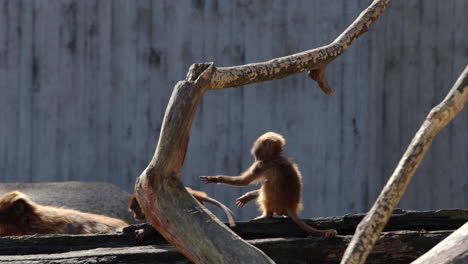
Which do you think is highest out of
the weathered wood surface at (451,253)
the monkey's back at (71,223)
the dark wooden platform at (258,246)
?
the weathered wood surface at (451,253)

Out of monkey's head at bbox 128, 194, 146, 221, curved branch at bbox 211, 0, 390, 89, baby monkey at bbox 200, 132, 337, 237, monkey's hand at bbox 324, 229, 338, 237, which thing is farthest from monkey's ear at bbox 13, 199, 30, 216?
curved branch at bbox 211, 0, 390, 89

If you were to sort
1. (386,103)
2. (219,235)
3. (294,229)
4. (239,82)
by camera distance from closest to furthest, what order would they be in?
(219,235) → (239,82) → (294,229) → (386,103)

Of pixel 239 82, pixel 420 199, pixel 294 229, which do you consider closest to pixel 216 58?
pixel 420 199

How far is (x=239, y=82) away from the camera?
3.96 metres

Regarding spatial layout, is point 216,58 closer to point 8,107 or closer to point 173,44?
point 173,44

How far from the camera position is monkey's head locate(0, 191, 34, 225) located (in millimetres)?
6805

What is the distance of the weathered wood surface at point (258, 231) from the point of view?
4680 mm

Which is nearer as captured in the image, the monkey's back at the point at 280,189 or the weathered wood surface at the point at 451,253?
the weathered wood surface at the point at 451,253

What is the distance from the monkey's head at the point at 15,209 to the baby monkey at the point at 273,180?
1.81 m

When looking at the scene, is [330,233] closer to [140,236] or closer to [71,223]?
[140,236]

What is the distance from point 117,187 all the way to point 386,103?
3119 mm

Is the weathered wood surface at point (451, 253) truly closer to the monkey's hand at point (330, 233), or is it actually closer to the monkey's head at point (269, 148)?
the monkey's hand at point (330, 233)

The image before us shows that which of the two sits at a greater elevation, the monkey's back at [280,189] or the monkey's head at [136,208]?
the monkey's back at [280,189]

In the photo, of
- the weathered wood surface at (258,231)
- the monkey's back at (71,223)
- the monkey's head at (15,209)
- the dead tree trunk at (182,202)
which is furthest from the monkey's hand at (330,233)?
the monkey's head at (15,209)
